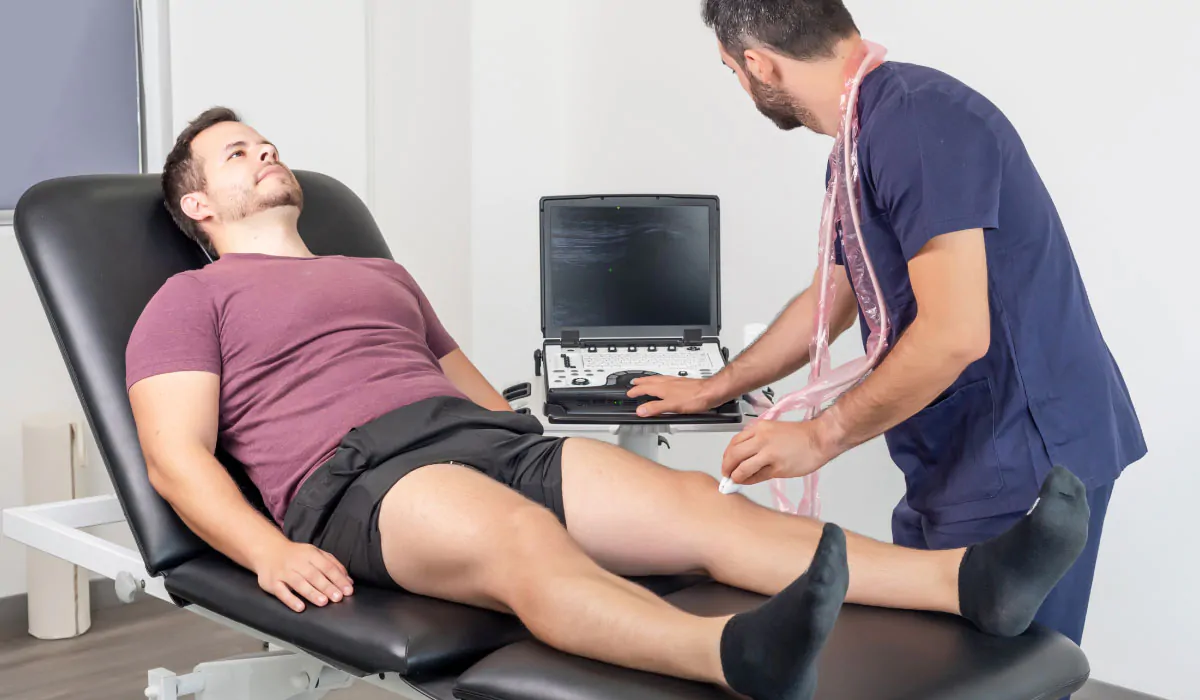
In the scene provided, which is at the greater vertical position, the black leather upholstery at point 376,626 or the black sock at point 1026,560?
the black sock at point 1026,560

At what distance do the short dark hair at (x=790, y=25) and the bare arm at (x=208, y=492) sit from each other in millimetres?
795

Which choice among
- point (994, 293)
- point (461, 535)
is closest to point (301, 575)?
point (461, 535)

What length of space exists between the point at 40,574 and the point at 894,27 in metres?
2.07

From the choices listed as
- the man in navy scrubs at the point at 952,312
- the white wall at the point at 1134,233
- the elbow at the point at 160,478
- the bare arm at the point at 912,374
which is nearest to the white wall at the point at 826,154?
the white wall at the point at 1134,233

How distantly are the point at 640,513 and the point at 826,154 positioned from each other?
1.37 meters

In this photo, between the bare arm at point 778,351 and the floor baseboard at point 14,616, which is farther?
the floor baseboard at point 14,616

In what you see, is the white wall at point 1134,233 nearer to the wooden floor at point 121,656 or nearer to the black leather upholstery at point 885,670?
the wooden floor at point 121,656

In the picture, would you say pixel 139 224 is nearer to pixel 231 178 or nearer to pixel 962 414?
pixel 231 178

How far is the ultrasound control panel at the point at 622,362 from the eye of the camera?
74.1 inches

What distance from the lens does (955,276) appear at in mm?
1290

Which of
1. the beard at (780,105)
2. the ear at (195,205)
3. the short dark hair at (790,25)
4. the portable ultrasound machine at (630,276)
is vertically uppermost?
the short dark hair at (790,25)

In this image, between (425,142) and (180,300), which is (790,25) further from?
(425,142)

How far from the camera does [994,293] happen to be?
4.54 feet

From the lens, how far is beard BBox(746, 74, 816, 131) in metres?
1.46
